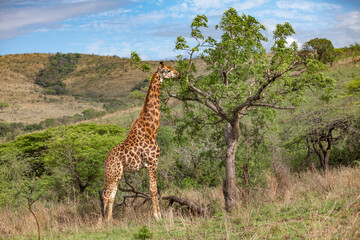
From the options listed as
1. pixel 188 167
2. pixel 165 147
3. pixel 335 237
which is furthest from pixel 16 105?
pixel 335 237

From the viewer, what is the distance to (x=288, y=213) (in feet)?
22.1

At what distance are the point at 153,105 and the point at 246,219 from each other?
11.6 feet

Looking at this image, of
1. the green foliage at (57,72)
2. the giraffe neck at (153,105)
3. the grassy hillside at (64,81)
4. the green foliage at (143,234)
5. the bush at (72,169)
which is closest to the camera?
the green foliage at (143,234)

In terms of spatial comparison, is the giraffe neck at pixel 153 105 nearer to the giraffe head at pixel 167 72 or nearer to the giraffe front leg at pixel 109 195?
the giraffe head at pixel 167 72

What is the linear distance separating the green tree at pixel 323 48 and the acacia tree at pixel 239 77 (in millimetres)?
27405

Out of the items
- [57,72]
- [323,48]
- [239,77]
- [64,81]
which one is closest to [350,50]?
[323,48]

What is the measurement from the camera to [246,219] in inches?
266

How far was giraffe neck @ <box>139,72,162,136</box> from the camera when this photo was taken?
832cm

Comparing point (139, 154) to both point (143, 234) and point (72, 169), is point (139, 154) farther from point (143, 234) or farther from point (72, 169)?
point (72, 169)

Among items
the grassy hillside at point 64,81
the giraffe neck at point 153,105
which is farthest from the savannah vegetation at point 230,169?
the grassy hillside at point 64,81

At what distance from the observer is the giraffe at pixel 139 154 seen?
26.0 ft

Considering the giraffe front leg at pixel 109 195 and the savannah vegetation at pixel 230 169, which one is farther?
the giraffe front leg at pixel 109 195

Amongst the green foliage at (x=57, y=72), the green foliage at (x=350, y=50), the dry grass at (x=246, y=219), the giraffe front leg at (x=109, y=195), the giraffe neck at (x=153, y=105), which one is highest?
the green foliage at (x=57, y=72)

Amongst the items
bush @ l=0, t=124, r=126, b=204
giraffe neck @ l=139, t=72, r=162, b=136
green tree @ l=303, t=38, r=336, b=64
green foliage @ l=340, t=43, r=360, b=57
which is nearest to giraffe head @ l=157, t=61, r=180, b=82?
giraffe neck @ l=139, t=72, r=162, b=136
